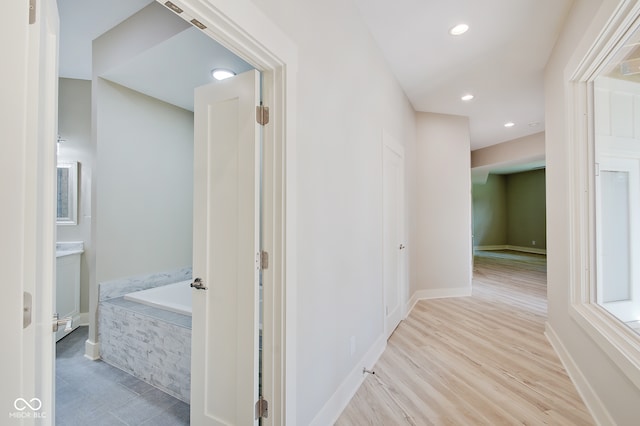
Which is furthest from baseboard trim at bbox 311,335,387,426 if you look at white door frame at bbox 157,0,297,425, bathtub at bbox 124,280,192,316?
bathtub at bbox 124,280,192,316

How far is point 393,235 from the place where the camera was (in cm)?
309

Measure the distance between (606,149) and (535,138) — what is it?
391 cm

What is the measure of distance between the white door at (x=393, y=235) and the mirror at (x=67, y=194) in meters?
3.60

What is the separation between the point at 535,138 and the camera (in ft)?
17.4

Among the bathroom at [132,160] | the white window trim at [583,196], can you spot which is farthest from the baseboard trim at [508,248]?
the bathroom at [132,160]

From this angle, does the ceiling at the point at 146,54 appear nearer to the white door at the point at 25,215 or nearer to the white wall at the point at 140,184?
the white wall at the point at 140,184

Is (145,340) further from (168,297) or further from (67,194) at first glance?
(67,194)

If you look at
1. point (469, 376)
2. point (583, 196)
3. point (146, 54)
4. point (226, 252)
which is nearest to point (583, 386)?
point (469, 376)

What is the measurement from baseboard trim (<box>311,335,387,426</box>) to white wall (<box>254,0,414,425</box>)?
0.02 meters

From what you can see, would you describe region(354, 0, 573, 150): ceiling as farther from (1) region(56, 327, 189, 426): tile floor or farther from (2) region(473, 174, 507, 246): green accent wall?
A: (2) region(473, 174, 507, 246): green accent wall

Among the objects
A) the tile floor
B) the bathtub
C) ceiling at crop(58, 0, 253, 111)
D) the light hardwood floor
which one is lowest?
the tile floor

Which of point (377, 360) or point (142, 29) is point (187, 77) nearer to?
point (142, 29)

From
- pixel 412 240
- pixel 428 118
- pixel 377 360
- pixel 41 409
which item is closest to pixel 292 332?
pixel 41 409

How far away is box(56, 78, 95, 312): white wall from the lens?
10.5ft
